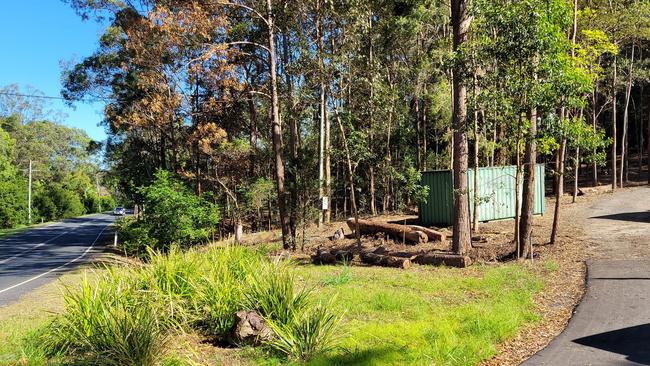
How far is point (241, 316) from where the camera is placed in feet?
20.4

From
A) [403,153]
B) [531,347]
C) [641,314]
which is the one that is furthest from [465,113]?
[403,153]

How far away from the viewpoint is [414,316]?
24.3 ft

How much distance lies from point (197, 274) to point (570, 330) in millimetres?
5509

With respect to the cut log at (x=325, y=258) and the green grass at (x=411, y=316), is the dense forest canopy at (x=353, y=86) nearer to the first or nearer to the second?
the cut log at (x=325, y=258)

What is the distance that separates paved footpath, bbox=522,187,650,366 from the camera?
5.63 metres

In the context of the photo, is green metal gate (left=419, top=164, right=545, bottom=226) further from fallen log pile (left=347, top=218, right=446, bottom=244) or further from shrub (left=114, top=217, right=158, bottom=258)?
shrub (left=114, top=217, right=158, bottom=258)

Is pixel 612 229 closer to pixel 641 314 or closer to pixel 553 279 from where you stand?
pixel 553 279

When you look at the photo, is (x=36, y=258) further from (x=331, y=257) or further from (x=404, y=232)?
(x=404, y=232)

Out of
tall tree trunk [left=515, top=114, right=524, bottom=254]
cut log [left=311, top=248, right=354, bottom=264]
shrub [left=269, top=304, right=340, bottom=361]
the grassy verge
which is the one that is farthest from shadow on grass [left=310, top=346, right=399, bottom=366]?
cut log [left=311, top=248, right=354, bottom=264]

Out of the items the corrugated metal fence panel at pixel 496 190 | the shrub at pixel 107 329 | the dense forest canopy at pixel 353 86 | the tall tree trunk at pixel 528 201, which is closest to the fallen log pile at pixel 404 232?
the dense forest canopy at pixel 353 86

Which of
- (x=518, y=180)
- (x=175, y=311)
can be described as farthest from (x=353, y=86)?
(x=175, y=311)

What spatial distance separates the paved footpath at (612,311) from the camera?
5.63 metres

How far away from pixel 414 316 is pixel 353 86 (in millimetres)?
11978

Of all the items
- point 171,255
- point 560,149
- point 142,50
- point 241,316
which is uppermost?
point 142,50
